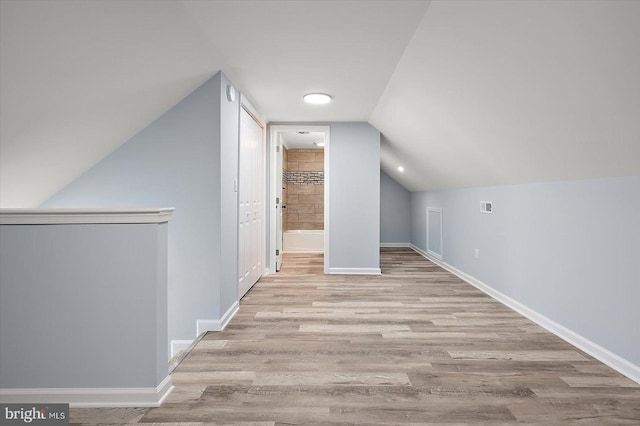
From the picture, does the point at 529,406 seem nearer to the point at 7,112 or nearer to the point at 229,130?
the point at 229,130

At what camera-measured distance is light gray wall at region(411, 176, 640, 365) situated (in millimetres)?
2115

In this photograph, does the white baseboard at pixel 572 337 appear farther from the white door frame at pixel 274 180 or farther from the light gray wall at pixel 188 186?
the light gray wall at pixel 188 186

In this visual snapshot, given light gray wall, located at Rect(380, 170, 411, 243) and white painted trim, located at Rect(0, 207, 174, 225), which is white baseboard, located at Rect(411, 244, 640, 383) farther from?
light gray wall, located at Rect(380, 170, 411, 243)

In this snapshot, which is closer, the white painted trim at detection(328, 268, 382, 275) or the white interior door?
the white interior door

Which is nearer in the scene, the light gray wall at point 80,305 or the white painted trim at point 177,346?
the light gray wall at point 80,305

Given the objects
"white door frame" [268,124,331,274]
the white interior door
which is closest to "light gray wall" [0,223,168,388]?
the white interior door

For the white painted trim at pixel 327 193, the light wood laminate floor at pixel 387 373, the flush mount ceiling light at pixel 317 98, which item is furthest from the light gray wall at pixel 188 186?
the white painted trim at pixel 327 193

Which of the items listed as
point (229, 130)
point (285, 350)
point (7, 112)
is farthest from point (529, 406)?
point (7, 112)

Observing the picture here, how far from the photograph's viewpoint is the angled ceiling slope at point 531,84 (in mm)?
1599

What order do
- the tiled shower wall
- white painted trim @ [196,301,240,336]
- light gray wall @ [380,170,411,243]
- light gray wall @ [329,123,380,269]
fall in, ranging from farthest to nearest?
1. the tiled shower wall
2. light gray wall @ [380,170,411,243]
3. light gray wall @ [329,123,380,269]
4. white painted trim @ [196,301,240,336]

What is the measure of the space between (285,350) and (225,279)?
0.94m

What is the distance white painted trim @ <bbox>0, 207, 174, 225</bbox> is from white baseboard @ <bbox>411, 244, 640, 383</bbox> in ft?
9.24

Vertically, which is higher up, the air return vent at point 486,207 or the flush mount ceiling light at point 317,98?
the flush mount ceiling light at point 317,98

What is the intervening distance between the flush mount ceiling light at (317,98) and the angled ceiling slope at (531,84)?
710 mm
